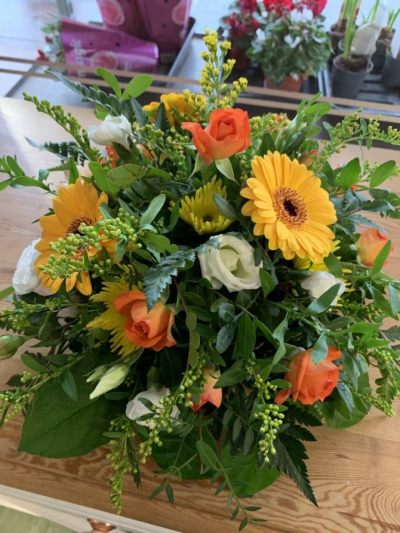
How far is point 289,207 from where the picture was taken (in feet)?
1.59

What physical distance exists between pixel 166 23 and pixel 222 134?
45.5 inches

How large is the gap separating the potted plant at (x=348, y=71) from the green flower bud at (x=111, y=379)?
1.25 meters

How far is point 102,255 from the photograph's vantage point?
0.46 meters

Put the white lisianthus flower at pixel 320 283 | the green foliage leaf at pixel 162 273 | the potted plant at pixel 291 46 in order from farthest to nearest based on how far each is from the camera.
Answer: the potted plant at pixel 291 46, the white lisianthus flower at pixel 320 283, the green foliage leaf at pixel 162 273

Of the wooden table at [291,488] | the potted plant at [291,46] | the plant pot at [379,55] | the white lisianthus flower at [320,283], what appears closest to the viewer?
the white lisianthus flower at [320,283]

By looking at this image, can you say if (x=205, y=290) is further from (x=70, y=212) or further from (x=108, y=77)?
(x=108, y=77)

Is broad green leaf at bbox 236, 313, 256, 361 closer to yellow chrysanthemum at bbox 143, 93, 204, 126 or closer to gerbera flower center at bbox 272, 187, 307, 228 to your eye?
gerbera flower center at bbox 272, 187, 307, 228

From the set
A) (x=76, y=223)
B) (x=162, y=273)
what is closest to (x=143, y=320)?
(x=162, y=273)

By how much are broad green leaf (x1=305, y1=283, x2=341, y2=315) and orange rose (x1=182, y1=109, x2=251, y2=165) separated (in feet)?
A: 0.56

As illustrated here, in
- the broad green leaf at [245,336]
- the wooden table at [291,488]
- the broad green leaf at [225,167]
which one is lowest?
the wooden table at [291,488]

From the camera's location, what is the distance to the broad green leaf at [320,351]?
1.42 ft

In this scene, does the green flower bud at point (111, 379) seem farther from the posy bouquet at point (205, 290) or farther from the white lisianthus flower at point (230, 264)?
the white lisianthus flower at point (230, 264)

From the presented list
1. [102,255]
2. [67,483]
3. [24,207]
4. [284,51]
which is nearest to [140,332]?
[102,255]

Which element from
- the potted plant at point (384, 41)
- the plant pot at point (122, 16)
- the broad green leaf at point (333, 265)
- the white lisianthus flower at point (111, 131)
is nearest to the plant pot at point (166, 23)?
the plant pot at point (122, 16)
